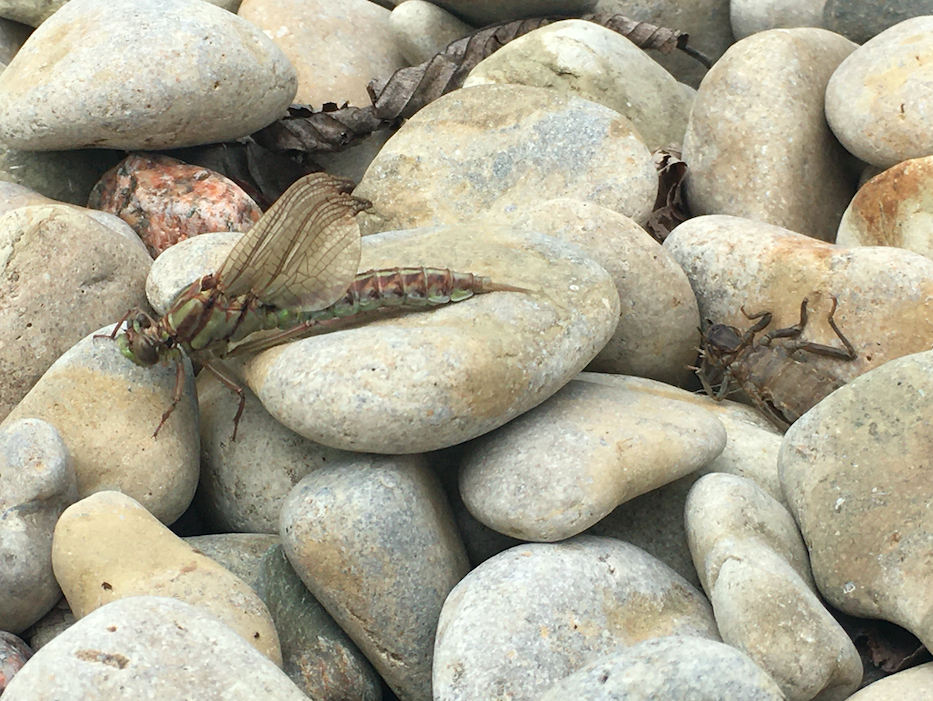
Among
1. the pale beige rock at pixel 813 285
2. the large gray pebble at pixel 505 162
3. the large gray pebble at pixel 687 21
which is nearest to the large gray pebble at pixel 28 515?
the large gray pebble at pixel 505 162

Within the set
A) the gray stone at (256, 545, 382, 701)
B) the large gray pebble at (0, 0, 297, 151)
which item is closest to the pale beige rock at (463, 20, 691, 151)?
the large gray pebble at (0, 0, 297, 151)

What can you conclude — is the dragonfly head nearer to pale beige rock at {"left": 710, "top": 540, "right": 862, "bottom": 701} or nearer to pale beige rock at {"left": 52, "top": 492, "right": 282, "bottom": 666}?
pale beige rock at {"left": 52, "top": 492, "right": 282, "bottom": 666}

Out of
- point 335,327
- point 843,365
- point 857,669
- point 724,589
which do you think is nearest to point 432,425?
Answer: point 335,327

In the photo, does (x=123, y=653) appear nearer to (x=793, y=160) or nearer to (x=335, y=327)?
(x=335, y=327)

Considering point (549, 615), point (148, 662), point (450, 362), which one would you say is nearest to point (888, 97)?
point (450, 362)

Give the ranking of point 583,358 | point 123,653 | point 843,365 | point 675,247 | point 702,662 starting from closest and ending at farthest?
1. point 702,662
2. point 123,653
3. point 583,358
4. point 843,365
5. point 675,247

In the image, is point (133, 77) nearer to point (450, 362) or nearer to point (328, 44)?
point (328, 44)
